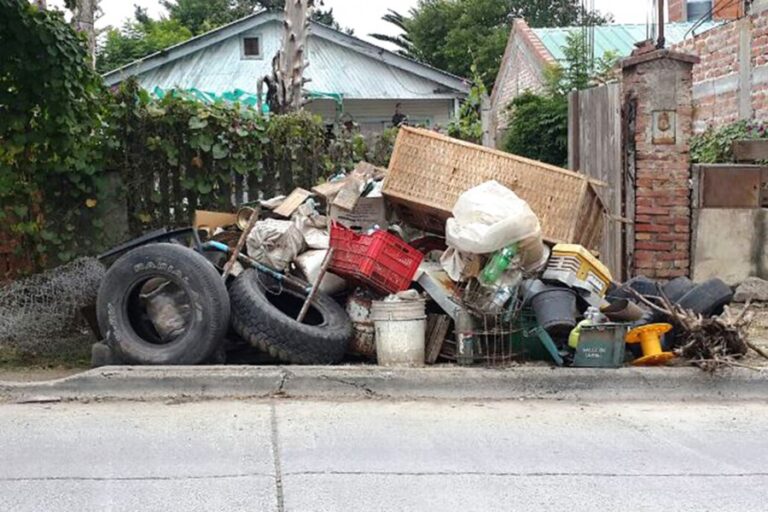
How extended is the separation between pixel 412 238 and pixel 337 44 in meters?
15.2

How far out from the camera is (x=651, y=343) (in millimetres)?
7191

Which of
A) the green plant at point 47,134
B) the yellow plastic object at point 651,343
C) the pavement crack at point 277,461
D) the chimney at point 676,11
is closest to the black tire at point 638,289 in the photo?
the yellow plastic object at point 651,343

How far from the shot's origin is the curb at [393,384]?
6.67 meters

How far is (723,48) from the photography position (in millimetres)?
13383

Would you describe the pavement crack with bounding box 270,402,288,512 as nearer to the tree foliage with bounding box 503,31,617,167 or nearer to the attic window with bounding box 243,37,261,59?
the tree foliage with bounding box 503,31,617,167

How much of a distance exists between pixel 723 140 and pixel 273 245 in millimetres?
6822

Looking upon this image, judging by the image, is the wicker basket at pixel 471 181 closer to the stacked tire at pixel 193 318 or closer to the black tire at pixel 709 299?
the black tire at pixel 709 299

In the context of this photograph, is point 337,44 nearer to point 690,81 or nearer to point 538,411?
point 690,81

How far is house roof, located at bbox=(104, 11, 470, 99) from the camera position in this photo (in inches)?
907

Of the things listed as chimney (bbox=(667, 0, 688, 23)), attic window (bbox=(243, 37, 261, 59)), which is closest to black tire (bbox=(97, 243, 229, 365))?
attic window (bbox=(243, 37, 261, 59))

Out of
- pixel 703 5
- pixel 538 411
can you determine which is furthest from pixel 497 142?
pixel 703 5

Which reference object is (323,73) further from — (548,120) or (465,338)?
(465,338)

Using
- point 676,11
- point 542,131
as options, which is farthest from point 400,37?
point 542,131

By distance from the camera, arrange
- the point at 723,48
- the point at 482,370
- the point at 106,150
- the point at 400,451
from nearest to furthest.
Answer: the point at 400,451 → the point at 482,370 → the point at 106,150 → the point at 723,48
